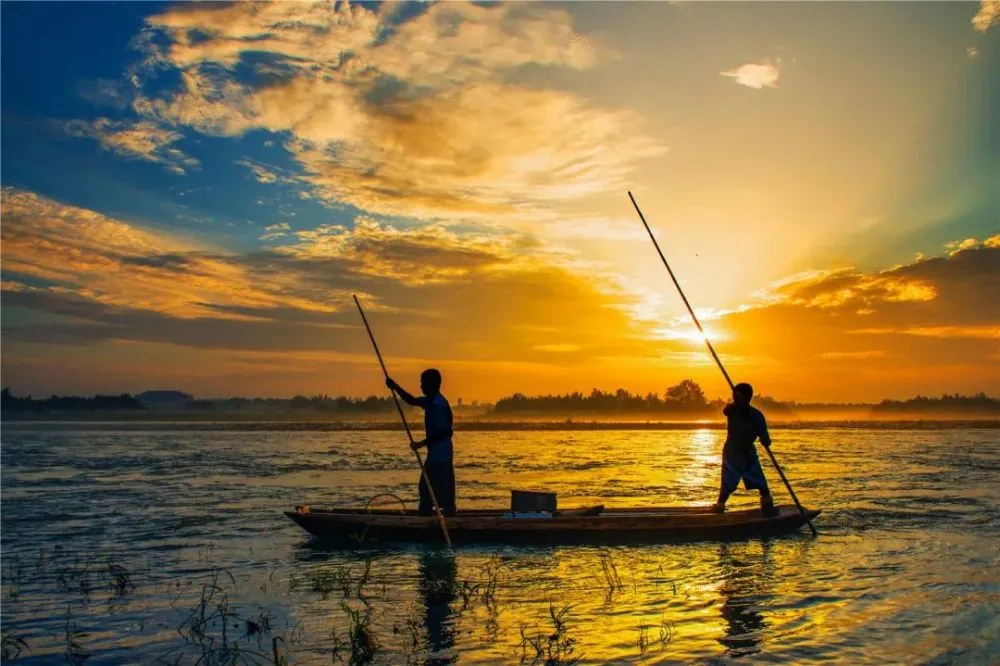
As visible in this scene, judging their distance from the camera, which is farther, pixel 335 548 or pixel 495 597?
pixel 335 548

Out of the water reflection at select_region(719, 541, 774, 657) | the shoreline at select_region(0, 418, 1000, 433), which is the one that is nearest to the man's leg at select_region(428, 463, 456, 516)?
the water reflection at select_region(719, 541, 774, 657)

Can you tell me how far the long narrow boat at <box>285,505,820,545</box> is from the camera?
14.1 metres

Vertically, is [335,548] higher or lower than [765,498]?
lower

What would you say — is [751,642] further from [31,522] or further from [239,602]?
[31,522]

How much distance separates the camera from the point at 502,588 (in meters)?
11.0

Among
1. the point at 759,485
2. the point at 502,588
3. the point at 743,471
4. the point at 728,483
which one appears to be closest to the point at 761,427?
the point at 743,471

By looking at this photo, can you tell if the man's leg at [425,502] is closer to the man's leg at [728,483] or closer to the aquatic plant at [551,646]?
the aquatic plant at [551,646]

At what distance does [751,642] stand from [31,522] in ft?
57.3

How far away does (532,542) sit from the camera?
14289 mm

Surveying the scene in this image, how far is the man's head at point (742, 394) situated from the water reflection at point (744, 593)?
8.89 feet

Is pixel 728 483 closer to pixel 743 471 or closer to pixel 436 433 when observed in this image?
pixel 743 471

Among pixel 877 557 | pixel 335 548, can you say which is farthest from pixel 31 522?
pixel 877 557

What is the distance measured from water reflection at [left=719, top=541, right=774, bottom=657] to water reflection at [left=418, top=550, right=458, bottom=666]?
9.85 ft

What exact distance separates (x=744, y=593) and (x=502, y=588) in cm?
338
